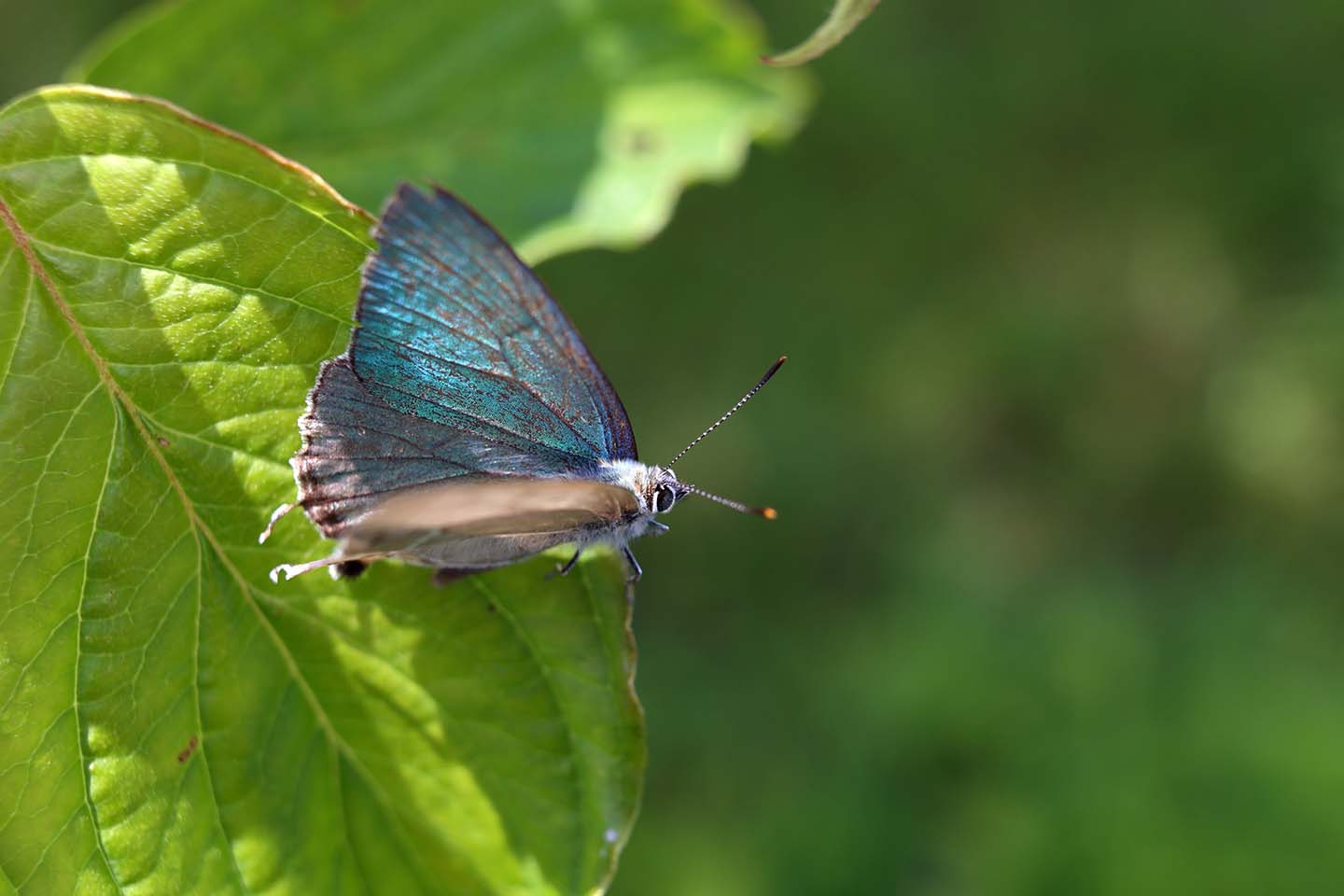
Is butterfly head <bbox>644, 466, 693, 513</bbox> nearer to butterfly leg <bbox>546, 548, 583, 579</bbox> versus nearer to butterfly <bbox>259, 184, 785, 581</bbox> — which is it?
butterfly <bbox>259, 184, 785, 581</bbox>

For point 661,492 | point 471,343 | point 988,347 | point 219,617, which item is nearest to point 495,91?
point 471,343

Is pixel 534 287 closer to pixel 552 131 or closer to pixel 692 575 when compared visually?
pixel 552 131

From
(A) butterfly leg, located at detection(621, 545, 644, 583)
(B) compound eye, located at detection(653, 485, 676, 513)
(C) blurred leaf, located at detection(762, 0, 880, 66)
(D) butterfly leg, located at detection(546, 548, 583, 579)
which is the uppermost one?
(C) blurred leaf, located at detection(762, 0, 880, 66)

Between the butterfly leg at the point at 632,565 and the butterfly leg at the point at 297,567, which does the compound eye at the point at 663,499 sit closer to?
the butterfly leg at the point at 632,565

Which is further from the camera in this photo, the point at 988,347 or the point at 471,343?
the point at 988,347

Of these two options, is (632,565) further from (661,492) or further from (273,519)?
(273,519)

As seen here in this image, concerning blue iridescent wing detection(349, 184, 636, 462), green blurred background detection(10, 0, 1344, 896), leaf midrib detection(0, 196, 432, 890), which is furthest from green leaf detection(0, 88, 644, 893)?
green blurred background detection(10, 0, 1344, 896)
